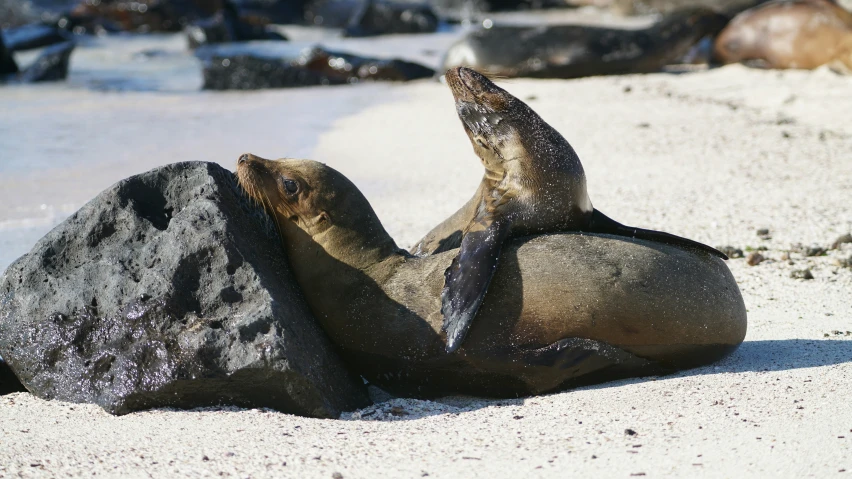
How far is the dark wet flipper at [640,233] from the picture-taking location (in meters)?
4.38

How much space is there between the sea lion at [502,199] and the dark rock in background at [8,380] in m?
1.73

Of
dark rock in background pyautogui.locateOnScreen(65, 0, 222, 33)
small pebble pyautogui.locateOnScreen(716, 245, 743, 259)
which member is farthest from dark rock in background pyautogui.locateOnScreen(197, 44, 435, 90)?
dark rock in background pyautogui.locateOnScreen(65, 0, 222, 33)

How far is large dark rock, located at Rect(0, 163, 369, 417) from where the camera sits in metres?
3.78

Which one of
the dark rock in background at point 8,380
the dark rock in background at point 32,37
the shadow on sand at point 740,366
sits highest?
the dark rock in background at point 32,37

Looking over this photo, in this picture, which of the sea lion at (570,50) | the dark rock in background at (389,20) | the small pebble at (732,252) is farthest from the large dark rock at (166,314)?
the dark rock in background at (389,20)

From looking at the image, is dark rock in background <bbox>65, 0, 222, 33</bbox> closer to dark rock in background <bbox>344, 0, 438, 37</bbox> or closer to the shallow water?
dark rock in background <bbox>344, 0, 438, 37</bbox>

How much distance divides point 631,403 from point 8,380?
2.43m

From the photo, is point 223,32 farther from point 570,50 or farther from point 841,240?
point 841,240

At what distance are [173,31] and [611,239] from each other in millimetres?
20035

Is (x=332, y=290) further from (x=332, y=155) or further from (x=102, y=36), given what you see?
(x=102, y=36)

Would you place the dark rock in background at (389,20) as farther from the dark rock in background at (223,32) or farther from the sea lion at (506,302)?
the sea lion at (506,302)

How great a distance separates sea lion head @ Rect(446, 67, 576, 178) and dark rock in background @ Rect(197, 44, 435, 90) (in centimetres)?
887

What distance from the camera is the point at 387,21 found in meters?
20.6

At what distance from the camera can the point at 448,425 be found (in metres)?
3.66
